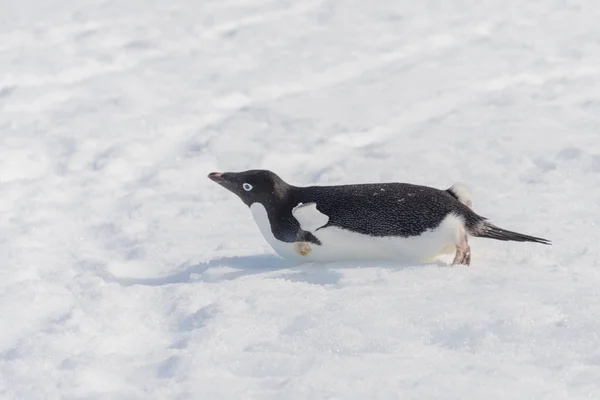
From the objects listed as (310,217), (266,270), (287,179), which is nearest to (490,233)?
(310,217)

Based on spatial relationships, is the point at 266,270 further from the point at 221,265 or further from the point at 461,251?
the point at 461,251

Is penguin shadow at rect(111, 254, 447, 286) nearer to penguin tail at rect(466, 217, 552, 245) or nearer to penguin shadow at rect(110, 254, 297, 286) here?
penguin shadow at rect(110, 254, 297, 286)

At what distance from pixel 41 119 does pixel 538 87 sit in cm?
447

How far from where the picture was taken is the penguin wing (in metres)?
4.54

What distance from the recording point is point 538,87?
334 inches

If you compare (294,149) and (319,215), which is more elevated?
(319,215)

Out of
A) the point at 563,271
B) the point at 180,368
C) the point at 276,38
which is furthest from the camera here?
the point at 276,38

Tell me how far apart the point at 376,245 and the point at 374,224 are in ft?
0.37

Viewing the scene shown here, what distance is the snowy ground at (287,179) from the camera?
3.40 m

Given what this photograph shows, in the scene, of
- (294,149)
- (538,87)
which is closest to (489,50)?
(538,87)

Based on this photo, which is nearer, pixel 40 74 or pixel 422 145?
pixel 422 145

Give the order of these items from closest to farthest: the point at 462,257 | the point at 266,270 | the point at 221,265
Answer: the point at 462,257 → the point at 266,270 → the point at 221,265

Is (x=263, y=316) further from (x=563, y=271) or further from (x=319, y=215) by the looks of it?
(x=563, y=271)

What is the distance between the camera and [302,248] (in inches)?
182
